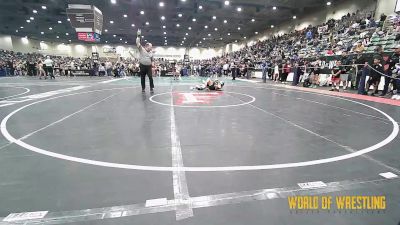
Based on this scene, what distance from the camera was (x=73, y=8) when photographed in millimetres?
18281

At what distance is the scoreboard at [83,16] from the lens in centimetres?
1834

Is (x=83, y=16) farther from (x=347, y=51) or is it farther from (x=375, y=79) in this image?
(x=375, y=79)

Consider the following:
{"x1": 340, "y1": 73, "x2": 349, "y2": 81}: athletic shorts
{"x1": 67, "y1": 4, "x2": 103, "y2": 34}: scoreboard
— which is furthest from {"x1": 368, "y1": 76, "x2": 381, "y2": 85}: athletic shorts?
{"x1": 67, "y1": 4, "x2": 103, "y2": 34}: scoreboard

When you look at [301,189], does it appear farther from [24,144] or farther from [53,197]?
[24,144]

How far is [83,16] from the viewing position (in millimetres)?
18516

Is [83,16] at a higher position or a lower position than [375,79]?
higher

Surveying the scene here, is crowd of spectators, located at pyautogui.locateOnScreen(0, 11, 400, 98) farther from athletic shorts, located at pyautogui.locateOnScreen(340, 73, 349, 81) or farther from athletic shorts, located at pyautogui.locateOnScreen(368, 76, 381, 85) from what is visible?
athletic shorts, located at pyautogui.locateOnScreen(368, 76, 381, 85)

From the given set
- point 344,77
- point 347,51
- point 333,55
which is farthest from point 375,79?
point 347,51

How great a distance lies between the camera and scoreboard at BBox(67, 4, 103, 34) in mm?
18344

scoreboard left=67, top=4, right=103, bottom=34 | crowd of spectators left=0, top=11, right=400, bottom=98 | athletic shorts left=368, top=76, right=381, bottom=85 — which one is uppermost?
scoreboard left=67, top=4, right=103, bottom=34

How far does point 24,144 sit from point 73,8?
1896cm

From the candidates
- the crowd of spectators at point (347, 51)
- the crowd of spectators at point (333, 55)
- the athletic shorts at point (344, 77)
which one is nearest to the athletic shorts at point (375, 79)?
the crowd of spectators at point (347, 51)

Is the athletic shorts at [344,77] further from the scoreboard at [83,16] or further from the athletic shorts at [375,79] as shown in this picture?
the scoreboard at [83,16]

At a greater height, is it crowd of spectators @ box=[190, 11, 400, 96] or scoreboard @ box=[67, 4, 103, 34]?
scoreboard @ box=[67, 4, 103, 34]
